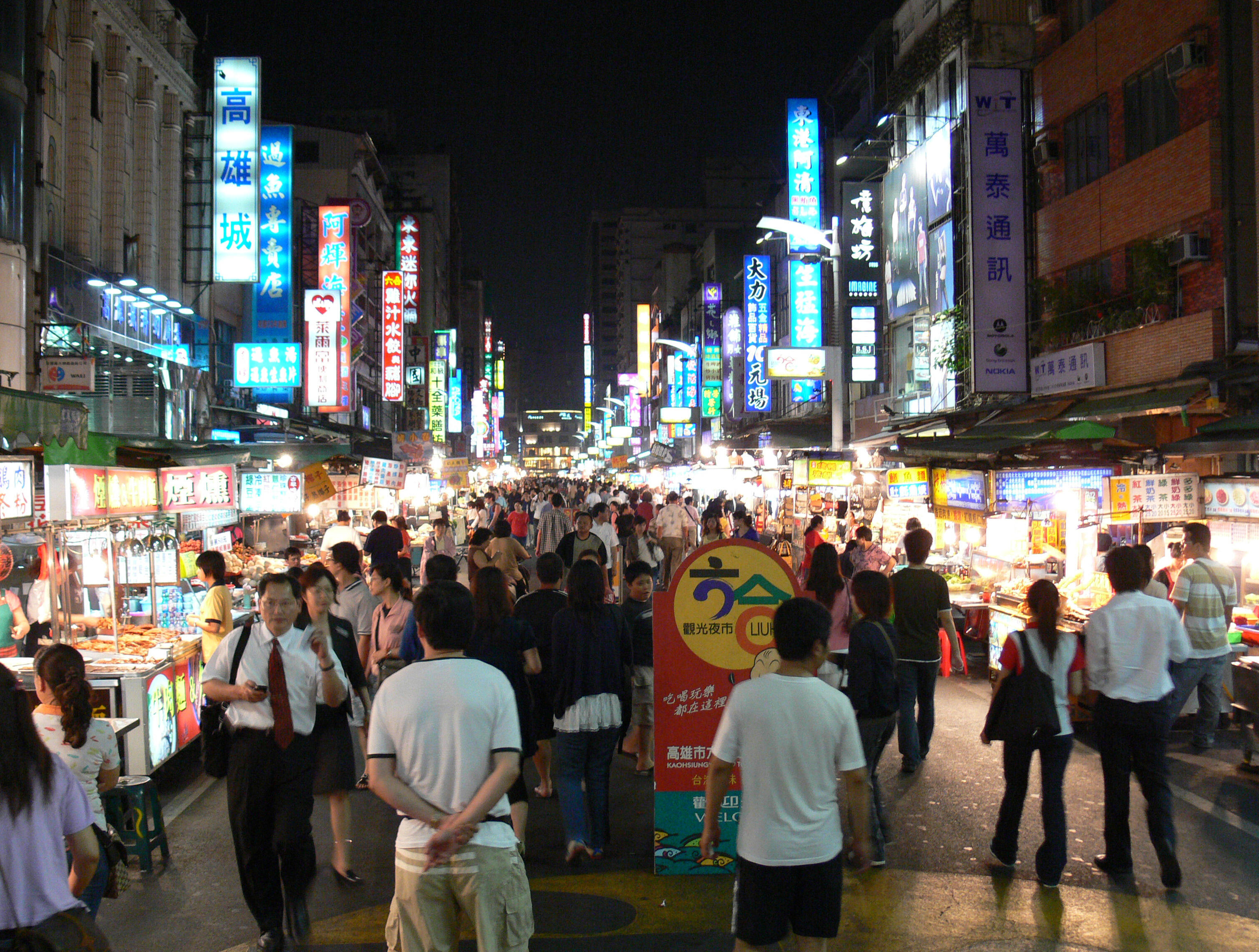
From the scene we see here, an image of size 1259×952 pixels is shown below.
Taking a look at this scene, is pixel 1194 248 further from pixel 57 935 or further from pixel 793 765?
pixel 57 935

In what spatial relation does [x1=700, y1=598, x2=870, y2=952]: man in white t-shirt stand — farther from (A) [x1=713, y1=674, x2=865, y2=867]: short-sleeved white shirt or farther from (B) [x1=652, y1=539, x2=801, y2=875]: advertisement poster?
(B) [x1=652, y1=539, x2=801, y2=875]: advertisement poster

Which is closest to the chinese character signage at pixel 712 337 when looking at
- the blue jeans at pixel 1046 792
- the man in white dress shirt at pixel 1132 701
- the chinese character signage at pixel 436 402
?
the chinese character signage at pixel 436 402

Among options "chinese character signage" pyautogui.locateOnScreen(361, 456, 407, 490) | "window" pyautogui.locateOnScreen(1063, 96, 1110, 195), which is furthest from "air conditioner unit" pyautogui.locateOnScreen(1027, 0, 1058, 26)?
"chinese character signage" pyautogui.locateOnScreen(361, 456, 407, 490)

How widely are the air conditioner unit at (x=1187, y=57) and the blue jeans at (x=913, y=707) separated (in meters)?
10.5

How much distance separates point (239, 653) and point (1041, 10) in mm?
18460

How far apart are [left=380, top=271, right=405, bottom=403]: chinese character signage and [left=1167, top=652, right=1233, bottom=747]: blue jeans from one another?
121 feet

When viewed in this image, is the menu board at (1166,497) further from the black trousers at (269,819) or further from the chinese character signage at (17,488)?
the chinese character signage at (17,488)

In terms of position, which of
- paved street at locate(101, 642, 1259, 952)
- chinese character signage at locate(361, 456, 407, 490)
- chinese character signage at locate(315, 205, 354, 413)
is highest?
chinese character signage at locate(315, 205, 354, 413)

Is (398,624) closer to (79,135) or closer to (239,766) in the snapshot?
(239,766)

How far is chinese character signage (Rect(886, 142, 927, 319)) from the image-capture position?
21.3 meters

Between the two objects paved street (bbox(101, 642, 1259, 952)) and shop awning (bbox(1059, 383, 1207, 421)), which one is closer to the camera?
paved street (bbox(101, 642, 1259, 952))

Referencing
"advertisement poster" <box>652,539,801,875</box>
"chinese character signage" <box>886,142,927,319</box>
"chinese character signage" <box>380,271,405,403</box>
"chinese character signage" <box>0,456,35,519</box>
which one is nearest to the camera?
"advertisement poster" <box>652,539,801,875</box>

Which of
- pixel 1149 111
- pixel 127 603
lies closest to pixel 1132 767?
pixel 127 603

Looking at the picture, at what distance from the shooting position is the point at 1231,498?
10570 mm
